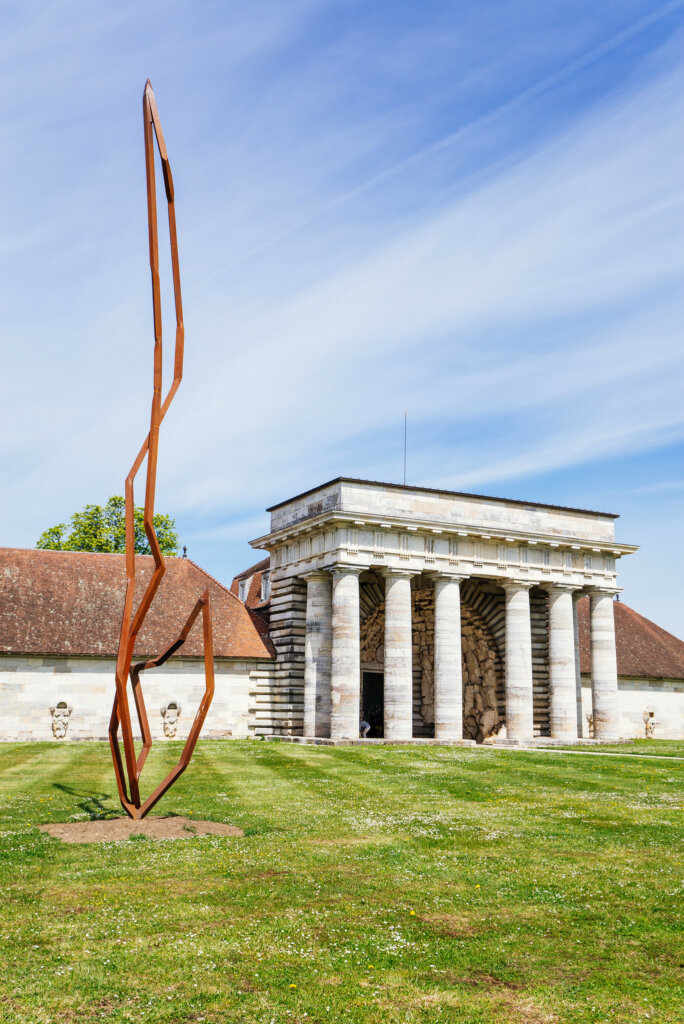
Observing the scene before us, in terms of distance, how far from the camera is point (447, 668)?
116ft

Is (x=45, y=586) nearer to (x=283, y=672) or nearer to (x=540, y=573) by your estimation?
(x=283, y=672)

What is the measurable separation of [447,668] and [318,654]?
5.17 m

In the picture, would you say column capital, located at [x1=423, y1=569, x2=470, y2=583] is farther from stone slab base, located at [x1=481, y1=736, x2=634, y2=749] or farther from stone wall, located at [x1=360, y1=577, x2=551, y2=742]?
stone slab base, located at [x1=481, y1=736, x2=634, y2=749]

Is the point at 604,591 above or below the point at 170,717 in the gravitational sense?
above

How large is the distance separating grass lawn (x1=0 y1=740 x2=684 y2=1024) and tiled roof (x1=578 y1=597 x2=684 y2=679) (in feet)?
101

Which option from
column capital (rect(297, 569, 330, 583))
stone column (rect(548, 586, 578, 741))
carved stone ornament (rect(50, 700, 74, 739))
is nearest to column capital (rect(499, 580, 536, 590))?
stone column (rect(548, 586, 578, 741))

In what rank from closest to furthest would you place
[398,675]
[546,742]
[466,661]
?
[398,675], [546,742], [466,661]

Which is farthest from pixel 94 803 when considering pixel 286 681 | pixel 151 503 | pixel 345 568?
pixel 286 681

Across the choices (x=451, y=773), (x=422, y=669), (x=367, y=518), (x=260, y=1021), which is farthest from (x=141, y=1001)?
(x=422, y=669)

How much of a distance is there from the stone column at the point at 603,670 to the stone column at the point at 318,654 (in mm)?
12311

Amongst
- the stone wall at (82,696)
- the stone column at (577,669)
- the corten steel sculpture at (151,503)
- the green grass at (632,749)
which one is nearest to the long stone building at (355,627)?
the stone wall at (82,696)

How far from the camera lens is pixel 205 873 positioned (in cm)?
1016

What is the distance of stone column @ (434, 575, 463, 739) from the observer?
35.2 metres

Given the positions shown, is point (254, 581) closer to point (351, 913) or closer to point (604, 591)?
point (604, 591)
